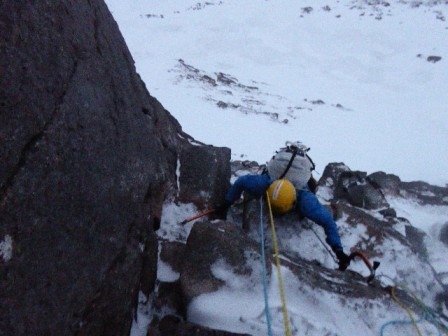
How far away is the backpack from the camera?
3826 millimetres

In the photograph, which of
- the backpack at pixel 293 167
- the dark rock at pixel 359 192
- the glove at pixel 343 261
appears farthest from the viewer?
the dark rock at pixel 359 192

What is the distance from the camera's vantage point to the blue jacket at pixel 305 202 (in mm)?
3465

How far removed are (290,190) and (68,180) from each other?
2087 millimetres

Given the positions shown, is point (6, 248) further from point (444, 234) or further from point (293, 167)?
point (444, 234)

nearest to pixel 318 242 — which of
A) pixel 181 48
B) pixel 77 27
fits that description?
pixel 77 27

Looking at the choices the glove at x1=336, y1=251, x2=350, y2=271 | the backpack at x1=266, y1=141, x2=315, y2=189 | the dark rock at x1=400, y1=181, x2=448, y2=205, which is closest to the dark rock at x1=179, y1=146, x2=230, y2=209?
the backpack at x1=266, y1=141, x2=315, y2=189

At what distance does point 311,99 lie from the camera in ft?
43.3

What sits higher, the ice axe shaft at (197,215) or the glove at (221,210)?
the ice axe shaft at (197,215)

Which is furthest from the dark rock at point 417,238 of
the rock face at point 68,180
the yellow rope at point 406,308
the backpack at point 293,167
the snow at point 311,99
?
the rock face at point 68,180

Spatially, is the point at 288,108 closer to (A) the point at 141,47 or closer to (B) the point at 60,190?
(A) the point at 141,47

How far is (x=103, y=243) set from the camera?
7.07 feet

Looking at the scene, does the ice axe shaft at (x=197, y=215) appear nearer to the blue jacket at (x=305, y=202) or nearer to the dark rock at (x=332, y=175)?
the blue jacket at (x=305, y=202)

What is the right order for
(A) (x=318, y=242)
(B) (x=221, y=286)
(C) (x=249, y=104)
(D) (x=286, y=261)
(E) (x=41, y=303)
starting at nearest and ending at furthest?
(E) (x=41, y=303)
(B) (x=221, y=286)
(D) (x=286, y=261)
(A) (x=318, y=242)
(C) (x=249, y=104)

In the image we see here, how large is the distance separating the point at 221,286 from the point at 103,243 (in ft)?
3.07
